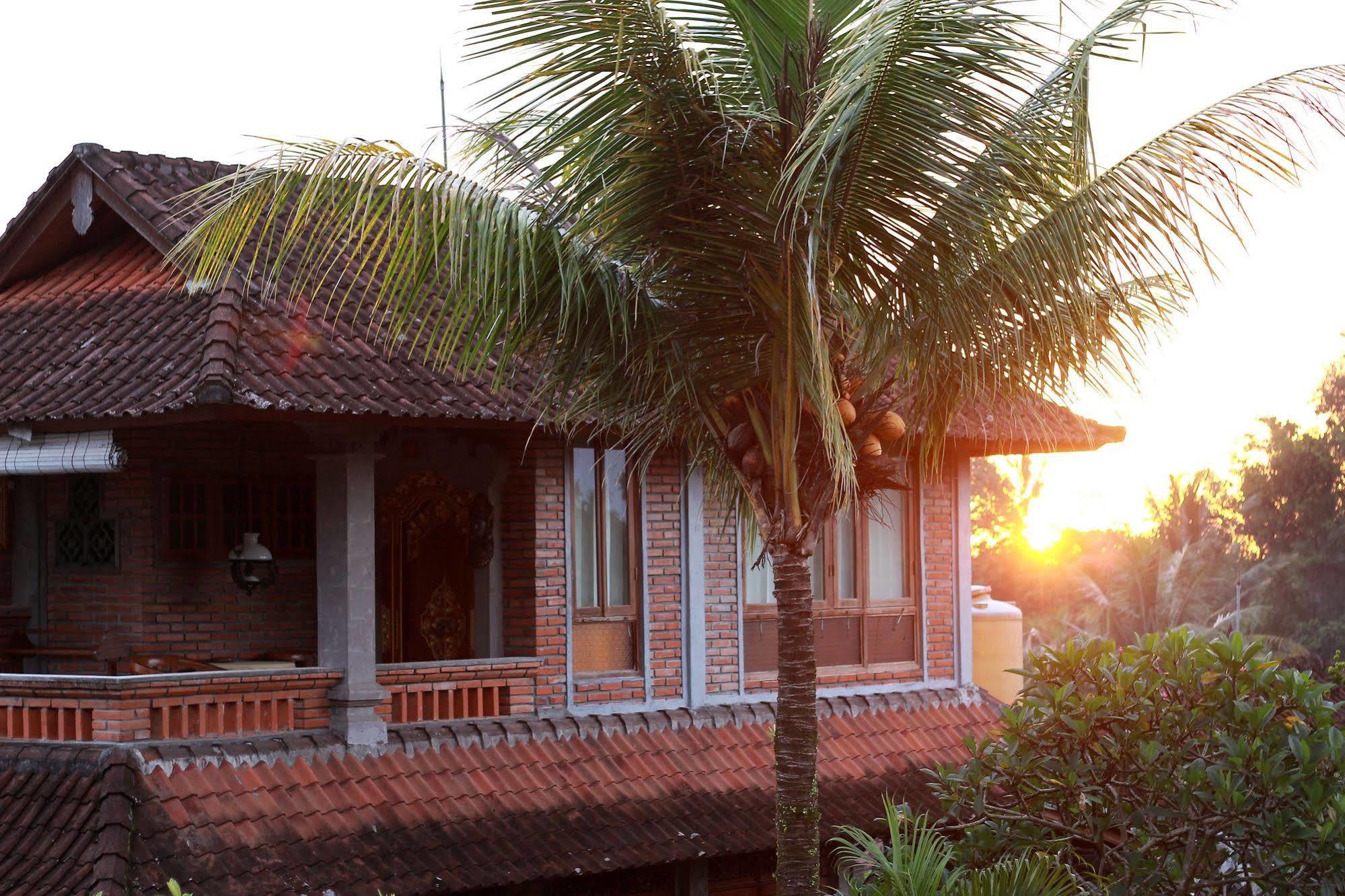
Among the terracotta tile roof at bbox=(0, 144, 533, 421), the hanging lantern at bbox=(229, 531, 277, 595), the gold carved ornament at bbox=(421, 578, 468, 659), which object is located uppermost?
the terracotta tile roof at bbox=(0, 144, 533, 421)

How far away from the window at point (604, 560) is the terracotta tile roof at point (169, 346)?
134cm

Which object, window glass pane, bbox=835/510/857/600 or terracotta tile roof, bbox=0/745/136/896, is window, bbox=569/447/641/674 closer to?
window glass pane, bbox=835/510/857/600

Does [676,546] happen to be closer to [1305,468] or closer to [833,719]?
[833,719]

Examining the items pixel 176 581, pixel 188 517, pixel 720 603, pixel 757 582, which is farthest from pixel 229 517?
pixel 757 582

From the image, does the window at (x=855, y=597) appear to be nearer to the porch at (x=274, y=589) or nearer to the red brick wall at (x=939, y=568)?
the red brick wall at (x=939, y=568)

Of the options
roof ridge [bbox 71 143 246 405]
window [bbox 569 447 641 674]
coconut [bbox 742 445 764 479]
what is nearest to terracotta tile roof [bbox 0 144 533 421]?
roof ridge [bbox 71 143 246 405]

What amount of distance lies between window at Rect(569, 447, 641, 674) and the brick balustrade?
4.50 feet

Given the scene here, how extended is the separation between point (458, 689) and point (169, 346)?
3431 millimetres

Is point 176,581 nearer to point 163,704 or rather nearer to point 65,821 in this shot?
point 163,704

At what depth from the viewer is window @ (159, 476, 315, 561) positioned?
12625 mm

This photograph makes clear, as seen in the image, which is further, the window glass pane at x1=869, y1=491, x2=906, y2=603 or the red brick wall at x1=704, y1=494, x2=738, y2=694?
the window glass pane at x1=869, y1=491, x2=906, y2=603

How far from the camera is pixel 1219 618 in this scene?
135 feet

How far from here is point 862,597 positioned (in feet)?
51.6

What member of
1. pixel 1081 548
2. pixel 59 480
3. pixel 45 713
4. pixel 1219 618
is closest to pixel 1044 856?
pixel 45 713
